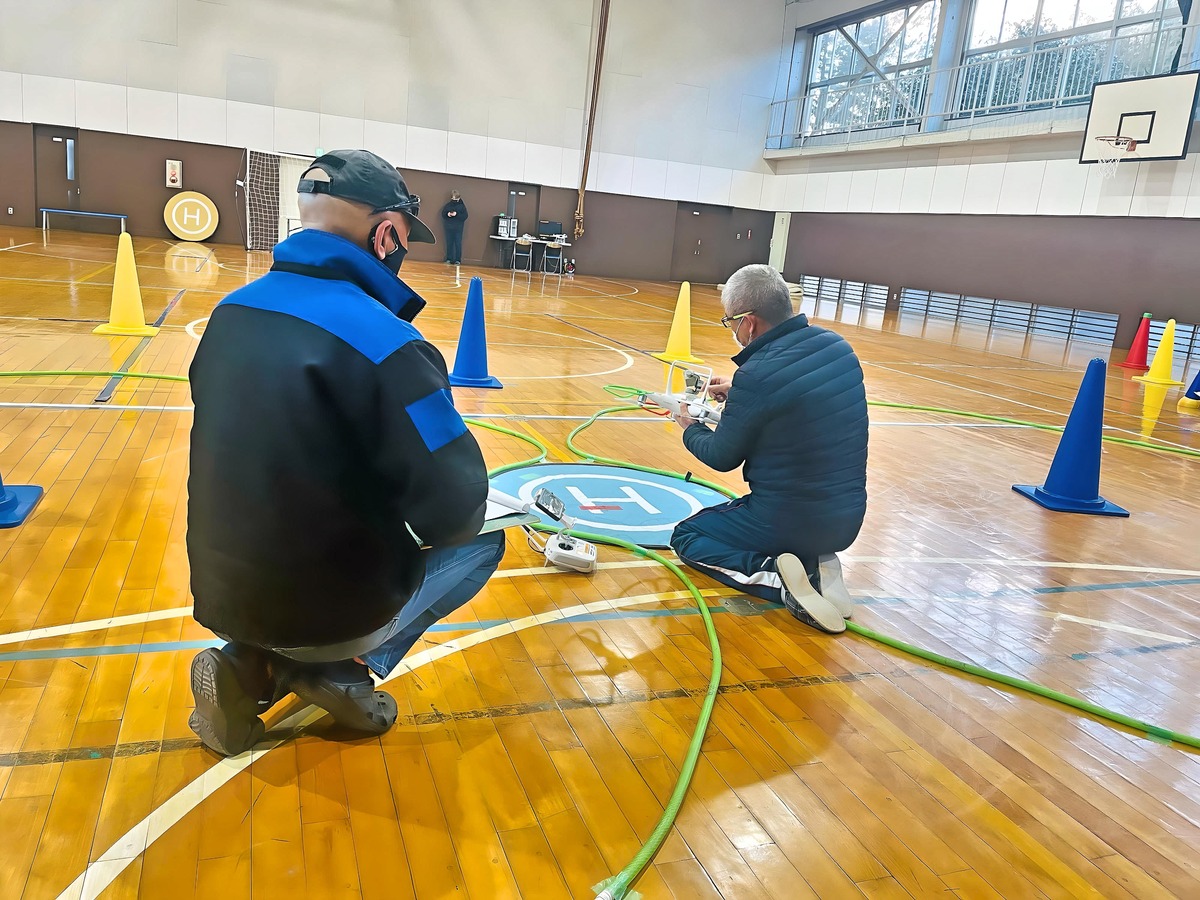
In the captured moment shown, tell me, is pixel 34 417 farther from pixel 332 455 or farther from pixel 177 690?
Answer: pixel 332 455

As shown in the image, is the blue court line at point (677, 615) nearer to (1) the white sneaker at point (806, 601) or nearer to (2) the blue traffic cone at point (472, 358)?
(1) the white sneaker at point (806, 601)

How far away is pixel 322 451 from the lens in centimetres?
170

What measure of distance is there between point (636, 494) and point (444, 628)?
5.77ft

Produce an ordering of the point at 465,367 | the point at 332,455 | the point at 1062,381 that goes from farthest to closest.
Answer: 1. the point at 1062,381
2. the point at 465,367
3. the point at 332,455

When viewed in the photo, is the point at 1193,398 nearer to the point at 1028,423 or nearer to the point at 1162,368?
the point at 1162,368

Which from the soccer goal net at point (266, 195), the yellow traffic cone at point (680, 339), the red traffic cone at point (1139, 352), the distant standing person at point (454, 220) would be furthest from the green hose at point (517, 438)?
the distant standing person at point (454, 220)

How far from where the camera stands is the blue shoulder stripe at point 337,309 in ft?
5.42

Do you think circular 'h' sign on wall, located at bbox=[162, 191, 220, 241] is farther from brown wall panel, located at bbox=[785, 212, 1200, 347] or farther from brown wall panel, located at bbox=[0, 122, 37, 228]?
brown wall panel, located at bbox=[785, 212, 1200, 347]

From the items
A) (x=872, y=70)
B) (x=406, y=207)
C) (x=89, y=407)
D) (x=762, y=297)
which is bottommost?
(x=89, y=407)

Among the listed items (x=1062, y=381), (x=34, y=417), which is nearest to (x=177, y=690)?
(x=34, y=417)

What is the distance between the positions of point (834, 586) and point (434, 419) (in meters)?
2.05

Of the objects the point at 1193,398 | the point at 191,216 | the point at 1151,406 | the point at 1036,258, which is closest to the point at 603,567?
the point at 1151,406

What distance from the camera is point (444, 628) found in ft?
9.31

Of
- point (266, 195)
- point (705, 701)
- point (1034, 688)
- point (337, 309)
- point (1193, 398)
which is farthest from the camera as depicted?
point (266, 195)
